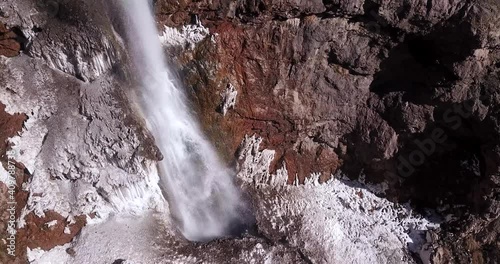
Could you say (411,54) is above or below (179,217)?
above

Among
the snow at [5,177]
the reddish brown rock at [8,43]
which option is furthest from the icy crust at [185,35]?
the snow at [5,177]

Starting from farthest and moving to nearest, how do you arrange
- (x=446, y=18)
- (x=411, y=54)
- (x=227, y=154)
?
1. (x=227, y=154)
2. (x=411, y=54)
3. (x=446, y=18)

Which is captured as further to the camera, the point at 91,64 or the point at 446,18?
the point at 91,64

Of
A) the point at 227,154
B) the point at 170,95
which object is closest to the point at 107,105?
the point at 170,95

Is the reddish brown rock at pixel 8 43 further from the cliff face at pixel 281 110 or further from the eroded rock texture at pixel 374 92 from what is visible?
the eroded rock texture at pixel 374 92

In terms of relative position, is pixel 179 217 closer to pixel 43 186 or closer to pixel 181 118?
pixel 181 118

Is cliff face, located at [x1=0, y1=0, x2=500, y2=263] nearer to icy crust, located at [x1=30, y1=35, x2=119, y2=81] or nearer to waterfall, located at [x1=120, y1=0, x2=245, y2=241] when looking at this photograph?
icy crust, located at [x1=30, y1=35, x2=119, y2=81]

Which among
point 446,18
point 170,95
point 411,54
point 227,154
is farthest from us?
point 227,154
